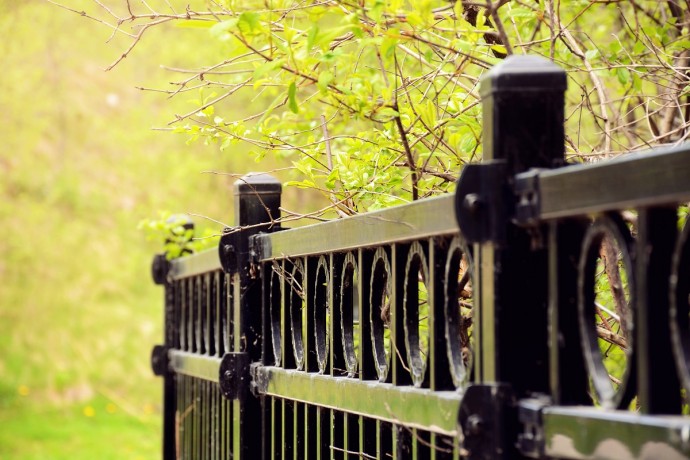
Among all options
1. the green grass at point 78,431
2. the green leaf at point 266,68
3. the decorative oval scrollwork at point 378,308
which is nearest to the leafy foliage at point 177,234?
the decorative oval scrollwork at point 378,308

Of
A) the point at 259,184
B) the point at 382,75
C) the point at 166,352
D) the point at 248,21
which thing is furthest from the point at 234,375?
the point at 166,352

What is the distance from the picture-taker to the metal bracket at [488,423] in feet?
5.83

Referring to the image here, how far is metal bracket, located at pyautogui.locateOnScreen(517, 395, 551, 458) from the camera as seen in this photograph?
1.71 meters

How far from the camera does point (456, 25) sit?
2.65 meters

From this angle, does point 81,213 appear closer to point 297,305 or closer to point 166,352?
point 166,352

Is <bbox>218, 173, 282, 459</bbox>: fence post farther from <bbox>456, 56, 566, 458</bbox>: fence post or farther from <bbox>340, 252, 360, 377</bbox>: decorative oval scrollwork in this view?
<bbox>456, 56, 566, 458</bbox>: fence post

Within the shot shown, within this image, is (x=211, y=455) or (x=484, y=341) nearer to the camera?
(x=484, y=341)

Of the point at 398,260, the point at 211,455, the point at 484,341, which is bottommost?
the point at 211,455

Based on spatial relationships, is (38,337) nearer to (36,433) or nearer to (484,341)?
(36,433)

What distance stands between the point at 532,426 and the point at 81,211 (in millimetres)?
13792

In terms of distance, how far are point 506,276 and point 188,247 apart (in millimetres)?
3780

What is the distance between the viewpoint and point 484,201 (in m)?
1.81

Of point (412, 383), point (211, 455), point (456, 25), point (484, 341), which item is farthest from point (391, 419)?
point (211, 455)

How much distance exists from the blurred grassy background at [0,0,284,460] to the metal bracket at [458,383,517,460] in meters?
11.2
